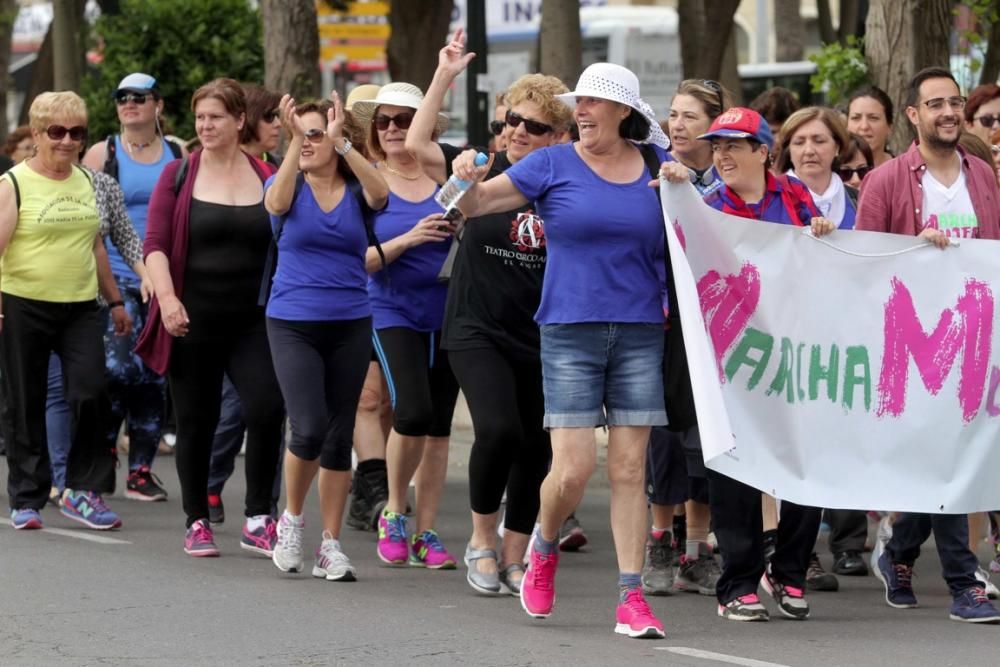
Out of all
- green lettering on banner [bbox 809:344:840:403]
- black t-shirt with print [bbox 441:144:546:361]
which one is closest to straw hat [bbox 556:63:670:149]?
black t-shirt with print [bbox 441:144:546:361]

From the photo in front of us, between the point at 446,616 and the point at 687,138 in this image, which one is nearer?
the point at 446,616

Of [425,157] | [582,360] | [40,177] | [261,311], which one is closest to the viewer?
[582,360]

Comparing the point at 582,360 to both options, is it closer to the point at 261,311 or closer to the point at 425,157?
the point at 425,157

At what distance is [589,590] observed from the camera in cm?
842

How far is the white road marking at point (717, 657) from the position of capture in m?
6.69

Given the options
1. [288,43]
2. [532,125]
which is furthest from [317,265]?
[288,43]

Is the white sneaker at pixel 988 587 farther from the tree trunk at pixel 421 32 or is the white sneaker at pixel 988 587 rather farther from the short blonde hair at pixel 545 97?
the tree trunk at pixel 421 32

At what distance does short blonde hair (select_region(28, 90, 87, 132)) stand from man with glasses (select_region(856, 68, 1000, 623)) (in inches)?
148

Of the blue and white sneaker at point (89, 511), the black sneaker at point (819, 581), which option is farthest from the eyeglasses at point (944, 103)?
the blue and white sneaker at point (89, 511)

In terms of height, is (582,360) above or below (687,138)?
below

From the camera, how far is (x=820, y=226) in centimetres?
771

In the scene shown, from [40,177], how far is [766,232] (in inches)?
149

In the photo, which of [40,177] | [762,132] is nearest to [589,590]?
[762,132]

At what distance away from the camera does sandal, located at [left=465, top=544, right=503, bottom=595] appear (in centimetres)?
810
